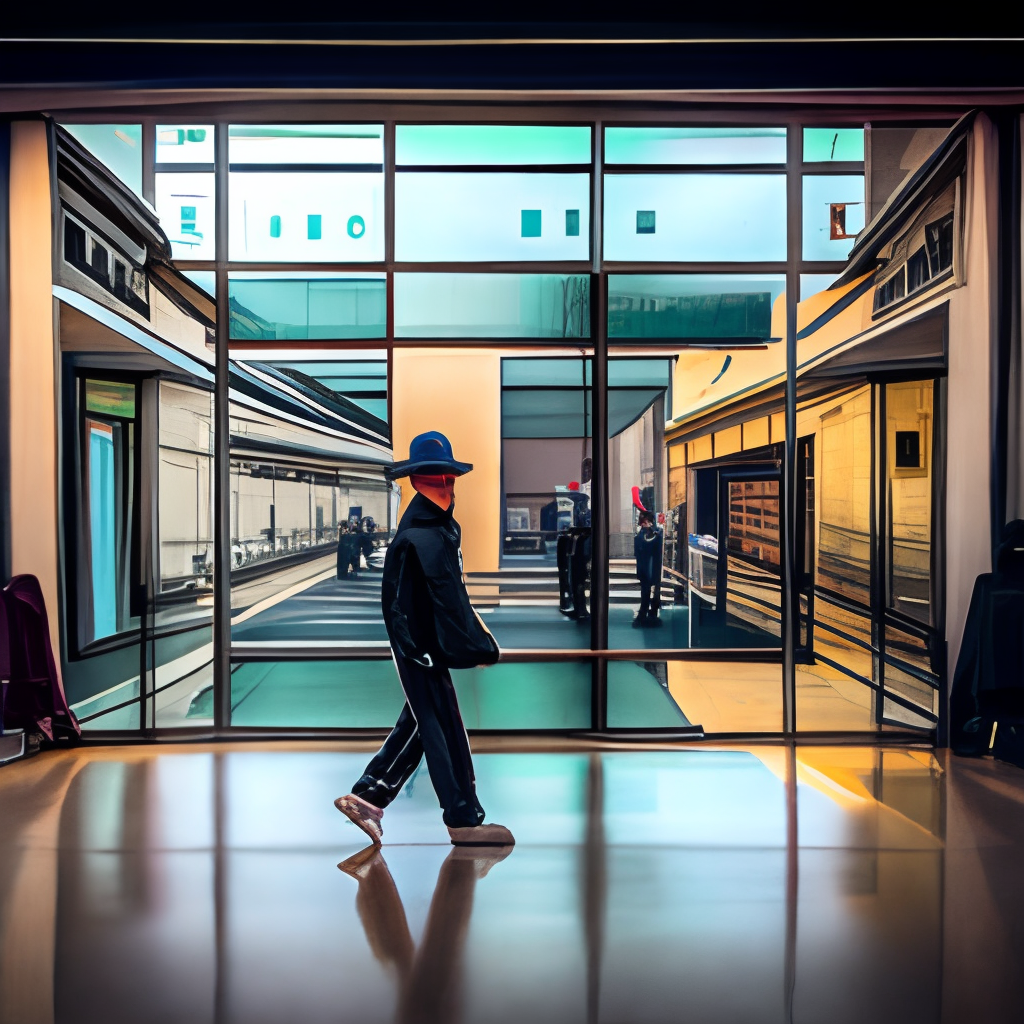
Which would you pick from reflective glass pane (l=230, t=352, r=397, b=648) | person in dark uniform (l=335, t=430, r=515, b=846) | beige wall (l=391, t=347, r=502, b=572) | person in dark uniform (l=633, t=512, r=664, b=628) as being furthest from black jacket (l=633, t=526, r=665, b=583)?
person in dark uniform (l=335, t=430, r=515, b=846)

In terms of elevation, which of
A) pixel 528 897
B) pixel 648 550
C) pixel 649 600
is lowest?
pixel 528 897

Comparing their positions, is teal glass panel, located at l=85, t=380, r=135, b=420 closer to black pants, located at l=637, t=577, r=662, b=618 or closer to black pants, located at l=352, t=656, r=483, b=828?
black pants, located at l=352, t=656, r=483, b=828

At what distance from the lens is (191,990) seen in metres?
2.39

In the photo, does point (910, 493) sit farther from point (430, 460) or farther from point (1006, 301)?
point (430, 460)

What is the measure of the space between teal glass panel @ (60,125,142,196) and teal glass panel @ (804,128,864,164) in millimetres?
4535

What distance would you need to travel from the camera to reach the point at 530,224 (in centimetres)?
516

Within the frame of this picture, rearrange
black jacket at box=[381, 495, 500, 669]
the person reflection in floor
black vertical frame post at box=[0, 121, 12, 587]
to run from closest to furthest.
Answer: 1. the person reflection in floor
2. black jacket at box=[381, 495, 500, 669]
3. black vertical frame post at box=[0, 121, 12, 587]

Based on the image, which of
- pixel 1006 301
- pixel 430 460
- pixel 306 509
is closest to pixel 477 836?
pixel 430 460

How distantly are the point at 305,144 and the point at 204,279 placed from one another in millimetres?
1146

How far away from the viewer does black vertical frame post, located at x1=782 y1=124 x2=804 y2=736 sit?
5.11m

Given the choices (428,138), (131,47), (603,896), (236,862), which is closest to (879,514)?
(603,896)

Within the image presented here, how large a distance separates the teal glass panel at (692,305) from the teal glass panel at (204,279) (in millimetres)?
2693

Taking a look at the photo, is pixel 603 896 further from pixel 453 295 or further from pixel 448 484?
pixel 453 295

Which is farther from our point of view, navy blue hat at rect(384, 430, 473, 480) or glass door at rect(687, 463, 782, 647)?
glass door at rect(687, 463, 782, 647)
